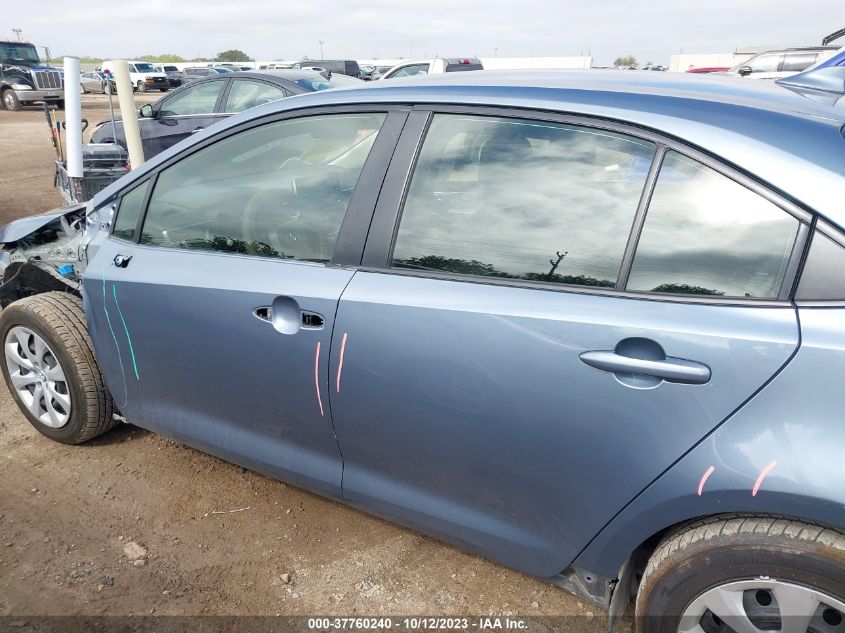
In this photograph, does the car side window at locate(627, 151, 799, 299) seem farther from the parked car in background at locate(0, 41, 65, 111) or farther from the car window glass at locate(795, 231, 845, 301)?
the parked car in background at locate(0, 41, 65, 111)

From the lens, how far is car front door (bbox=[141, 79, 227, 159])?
802 cm

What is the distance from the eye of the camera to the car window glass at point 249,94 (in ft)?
24.6

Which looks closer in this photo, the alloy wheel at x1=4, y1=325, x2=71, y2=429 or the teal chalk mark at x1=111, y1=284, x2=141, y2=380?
the teal chalk mark at x1=111, y1=284, x2=141, y2=380

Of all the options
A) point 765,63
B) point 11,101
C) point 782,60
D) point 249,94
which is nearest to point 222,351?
point 249,94

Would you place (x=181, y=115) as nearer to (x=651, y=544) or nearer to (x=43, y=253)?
(x=43, y=253)

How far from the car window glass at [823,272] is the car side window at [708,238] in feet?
0.16

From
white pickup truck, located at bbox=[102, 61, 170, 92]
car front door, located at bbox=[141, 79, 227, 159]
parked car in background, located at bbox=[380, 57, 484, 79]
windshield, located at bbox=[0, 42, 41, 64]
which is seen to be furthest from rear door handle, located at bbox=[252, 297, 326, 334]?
white pickup truck, located at bbox=[102, 61, 170, 92]

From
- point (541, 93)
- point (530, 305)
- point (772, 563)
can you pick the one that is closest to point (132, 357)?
point (530, 305)

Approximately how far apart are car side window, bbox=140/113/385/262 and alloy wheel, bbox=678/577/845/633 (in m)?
1.48

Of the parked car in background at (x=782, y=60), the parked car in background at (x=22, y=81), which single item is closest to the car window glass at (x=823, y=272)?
the parked car in background at (x=782, y=60)

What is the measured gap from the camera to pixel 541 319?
166 cm

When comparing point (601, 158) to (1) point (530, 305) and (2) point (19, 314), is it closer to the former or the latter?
(1) point (530, 305)

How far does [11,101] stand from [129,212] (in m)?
25.8

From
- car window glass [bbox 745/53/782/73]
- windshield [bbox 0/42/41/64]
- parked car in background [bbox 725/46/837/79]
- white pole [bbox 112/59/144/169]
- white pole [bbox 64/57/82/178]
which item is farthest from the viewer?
windshield [bbox 0/42/41/64]
